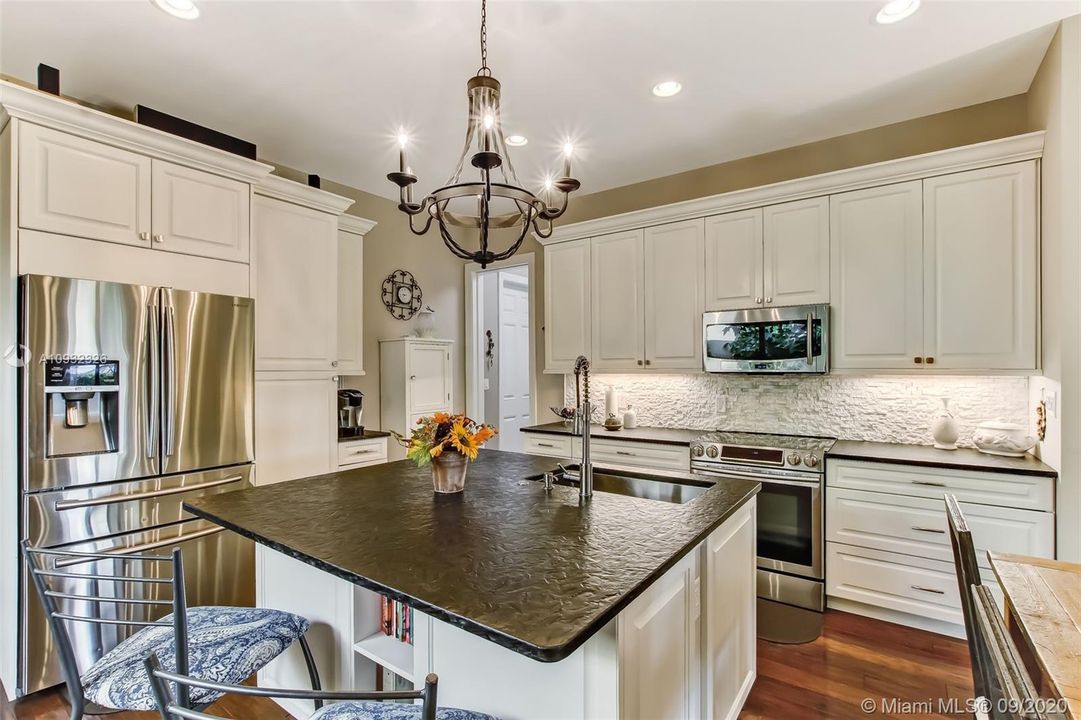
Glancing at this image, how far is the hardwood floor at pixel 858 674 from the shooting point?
203 centimetres

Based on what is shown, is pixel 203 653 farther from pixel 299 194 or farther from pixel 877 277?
pixel 877 277

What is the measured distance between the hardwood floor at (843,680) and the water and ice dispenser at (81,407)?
106cm

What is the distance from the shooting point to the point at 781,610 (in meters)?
2.83

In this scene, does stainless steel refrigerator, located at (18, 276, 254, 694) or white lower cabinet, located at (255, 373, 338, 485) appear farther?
white lower cabinet, located at (255, 373, 338, 485)

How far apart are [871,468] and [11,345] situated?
4072 mm

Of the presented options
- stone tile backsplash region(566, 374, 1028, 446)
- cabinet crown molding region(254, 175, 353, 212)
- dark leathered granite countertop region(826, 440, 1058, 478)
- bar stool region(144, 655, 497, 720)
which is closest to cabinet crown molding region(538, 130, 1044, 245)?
stone tile backsplash region(566, 374, 1028, 446)

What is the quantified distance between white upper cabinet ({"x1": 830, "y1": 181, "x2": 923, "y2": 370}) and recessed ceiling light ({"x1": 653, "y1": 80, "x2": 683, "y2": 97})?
1.21m

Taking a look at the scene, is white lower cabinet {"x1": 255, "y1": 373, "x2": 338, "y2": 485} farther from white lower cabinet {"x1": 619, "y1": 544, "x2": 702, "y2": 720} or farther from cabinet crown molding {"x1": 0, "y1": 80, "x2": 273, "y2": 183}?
white lower cabinet {"x1": 619, "y1": 544, "x2": 702, "y2": 720}

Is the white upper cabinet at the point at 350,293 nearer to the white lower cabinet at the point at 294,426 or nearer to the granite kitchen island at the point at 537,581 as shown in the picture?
the white lower cabinet at the point at 294,426

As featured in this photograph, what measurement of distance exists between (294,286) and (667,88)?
2.53 m

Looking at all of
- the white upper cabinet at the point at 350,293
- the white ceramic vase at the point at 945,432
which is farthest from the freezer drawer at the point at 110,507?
the white ceramic vase at the point at 945,432

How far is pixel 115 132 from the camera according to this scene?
91.9 inches

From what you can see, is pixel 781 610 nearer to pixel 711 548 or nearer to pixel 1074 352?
pixel 711 548

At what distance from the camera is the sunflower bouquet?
6.06 ft
